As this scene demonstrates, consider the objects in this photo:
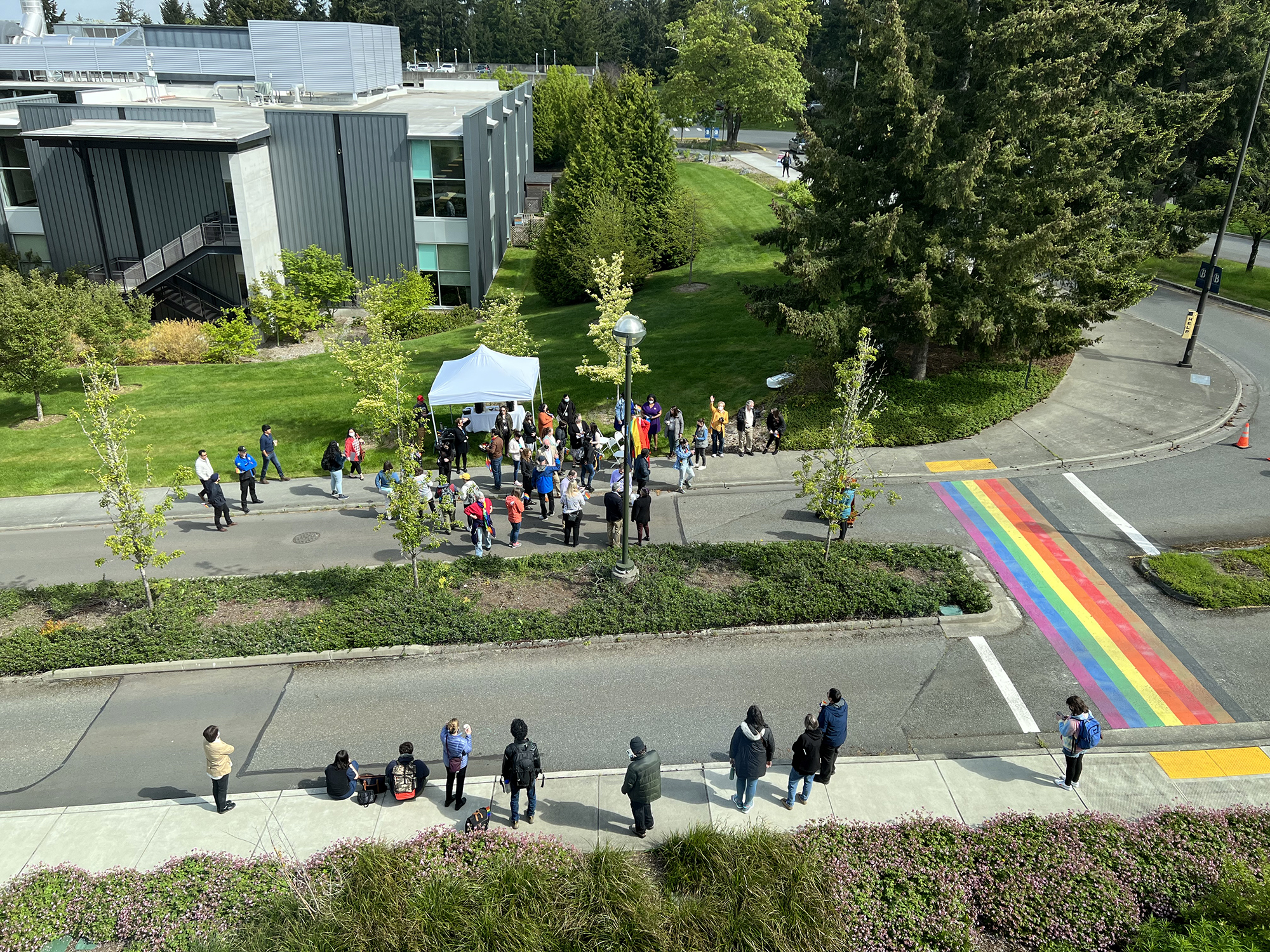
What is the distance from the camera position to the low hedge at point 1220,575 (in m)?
15.2

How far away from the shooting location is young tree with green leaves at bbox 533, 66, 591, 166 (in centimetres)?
7050

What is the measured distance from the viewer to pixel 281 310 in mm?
34438

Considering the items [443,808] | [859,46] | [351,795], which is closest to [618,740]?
[443,808]

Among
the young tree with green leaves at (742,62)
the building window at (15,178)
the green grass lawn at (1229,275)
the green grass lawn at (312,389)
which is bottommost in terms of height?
the green grass lawn at (312,389)

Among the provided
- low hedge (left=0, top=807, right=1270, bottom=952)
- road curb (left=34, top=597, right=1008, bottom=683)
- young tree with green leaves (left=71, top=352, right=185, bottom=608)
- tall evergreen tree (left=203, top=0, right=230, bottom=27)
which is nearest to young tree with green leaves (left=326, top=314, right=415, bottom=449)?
young tree with green leaves (left=71, top=352, right=185, bottom=608)

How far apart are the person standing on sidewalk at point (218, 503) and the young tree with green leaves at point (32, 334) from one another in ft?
31.8

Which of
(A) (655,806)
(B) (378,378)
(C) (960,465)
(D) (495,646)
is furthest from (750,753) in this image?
(B) (378,378)

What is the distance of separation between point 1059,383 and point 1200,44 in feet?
52.5

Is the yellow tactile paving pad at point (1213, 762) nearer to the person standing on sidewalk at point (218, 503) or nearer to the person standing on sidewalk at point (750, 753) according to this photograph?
the person standing on sidewalk at point (750, 753)

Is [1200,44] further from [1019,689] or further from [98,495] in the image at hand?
[98,495]

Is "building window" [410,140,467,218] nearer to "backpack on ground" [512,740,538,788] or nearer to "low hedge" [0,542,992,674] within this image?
"low hedge" [0,542,992,674]

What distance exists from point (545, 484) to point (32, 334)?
53.6ft

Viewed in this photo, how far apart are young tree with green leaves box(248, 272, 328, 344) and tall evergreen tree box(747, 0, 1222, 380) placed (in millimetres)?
19501

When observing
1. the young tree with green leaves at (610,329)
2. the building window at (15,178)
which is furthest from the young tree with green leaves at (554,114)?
the young tree with green leaves at (610,329)
